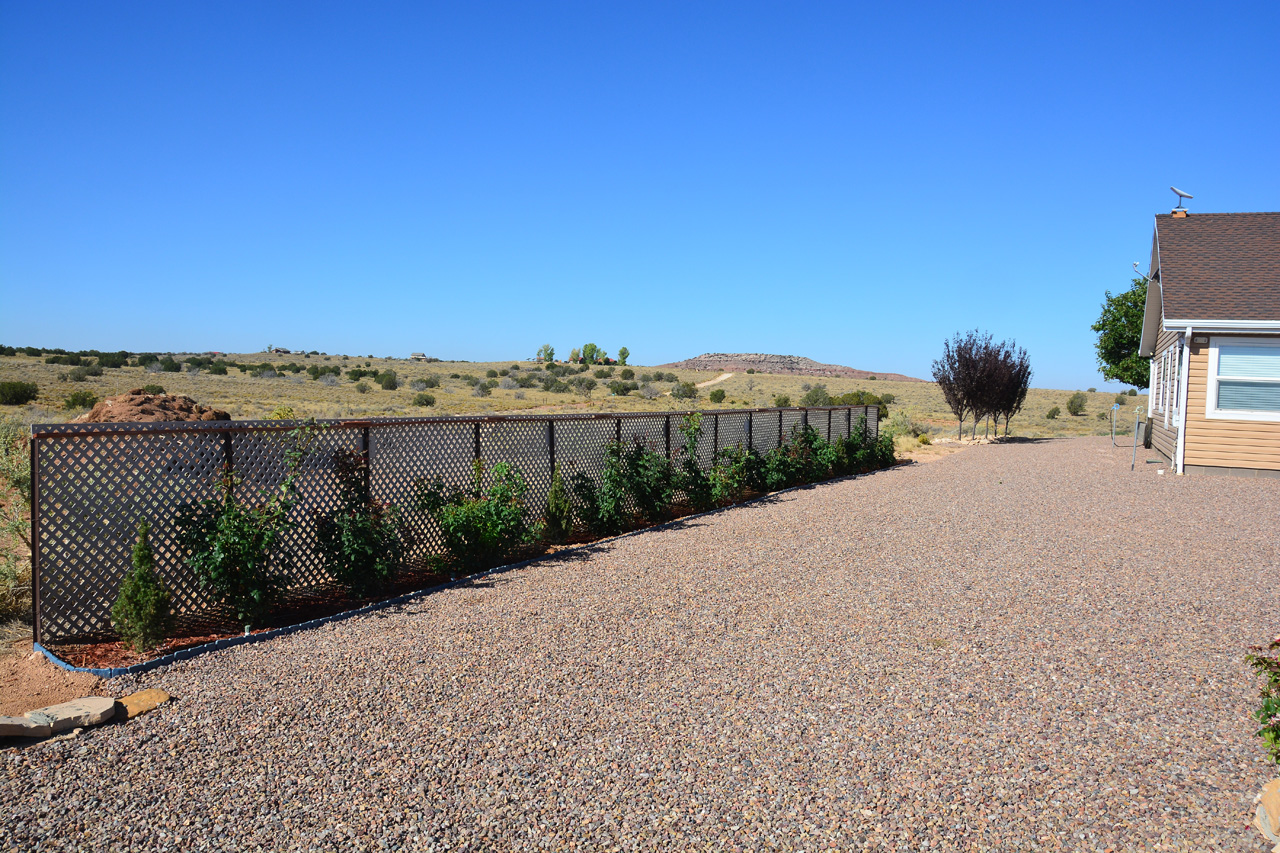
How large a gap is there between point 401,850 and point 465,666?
79.7 inches

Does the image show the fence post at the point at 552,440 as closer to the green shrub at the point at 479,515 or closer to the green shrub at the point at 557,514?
the green shrub at the point at 557,514

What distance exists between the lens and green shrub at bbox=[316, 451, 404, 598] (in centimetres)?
686

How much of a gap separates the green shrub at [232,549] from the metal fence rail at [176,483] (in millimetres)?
87

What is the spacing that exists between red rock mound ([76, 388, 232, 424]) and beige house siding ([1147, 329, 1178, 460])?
17471 mm

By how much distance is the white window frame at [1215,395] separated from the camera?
14656 mm

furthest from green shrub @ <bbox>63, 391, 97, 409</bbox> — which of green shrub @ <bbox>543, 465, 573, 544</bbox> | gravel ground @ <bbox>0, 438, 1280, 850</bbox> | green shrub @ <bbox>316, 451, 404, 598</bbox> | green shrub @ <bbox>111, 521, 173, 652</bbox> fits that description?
gravel ground @ <bbox>0, 438, 1280, 850</bbox>

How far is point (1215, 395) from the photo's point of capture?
49.7 ft

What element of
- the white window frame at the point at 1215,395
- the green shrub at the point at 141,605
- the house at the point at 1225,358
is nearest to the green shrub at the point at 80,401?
the green shrub at the point at 141,605

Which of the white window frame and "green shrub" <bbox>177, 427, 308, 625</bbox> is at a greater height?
the white window frame

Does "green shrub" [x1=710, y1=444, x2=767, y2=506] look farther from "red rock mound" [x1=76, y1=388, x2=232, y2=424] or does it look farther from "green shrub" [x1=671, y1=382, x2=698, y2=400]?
"green shrub" [x1=671, y1=382, x2=698, y2=400]

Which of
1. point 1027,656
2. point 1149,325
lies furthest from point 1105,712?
point 1149,325

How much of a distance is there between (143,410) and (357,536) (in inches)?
307

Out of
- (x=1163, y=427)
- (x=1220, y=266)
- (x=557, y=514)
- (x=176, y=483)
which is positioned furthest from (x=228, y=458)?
(x=1163, y=427)

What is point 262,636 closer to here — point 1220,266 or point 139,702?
point 139,702
